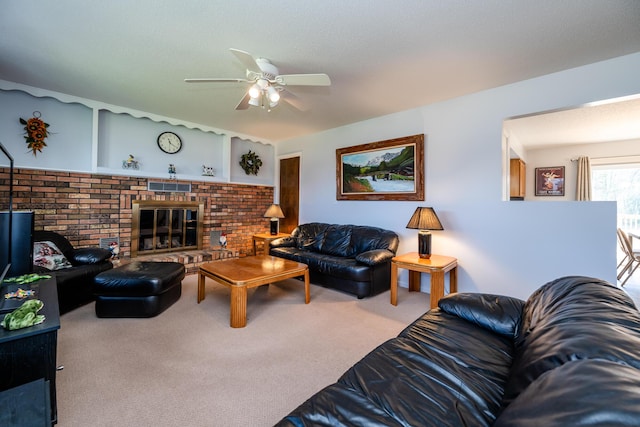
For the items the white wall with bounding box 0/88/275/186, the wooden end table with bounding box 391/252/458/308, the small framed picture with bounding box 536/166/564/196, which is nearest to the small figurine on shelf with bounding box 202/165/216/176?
the white wall with bounding box 0/88/275/186

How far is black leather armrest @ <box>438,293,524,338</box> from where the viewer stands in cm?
157

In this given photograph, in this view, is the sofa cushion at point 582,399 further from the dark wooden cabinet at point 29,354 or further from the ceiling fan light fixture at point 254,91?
the ceiling fan light fixture at point 254,91

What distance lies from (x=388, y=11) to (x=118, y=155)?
407cm

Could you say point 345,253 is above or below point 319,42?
below

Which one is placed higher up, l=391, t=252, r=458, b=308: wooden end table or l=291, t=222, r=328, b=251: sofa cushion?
l=291, t=222, r=328, b=251: sofa cushion

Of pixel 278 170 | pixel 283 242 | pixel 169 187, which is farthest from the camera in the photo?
pixel 278 170

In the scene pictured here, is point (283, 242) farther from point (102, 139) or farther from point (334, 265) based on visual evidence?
point (102, 139)

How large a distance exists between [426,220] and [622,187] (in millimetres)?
4630

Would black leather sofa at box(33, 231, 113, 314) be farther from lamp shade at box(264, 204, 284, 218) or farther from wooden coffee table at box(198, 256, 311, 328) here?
lamp shade at box(264, 204, 284, 218)

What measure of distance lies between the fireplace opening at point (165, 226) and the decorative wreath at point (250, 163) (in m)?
1.12

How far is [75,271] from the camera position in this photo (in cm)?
279

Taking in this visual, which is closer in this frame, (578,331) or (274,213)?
(578,331)

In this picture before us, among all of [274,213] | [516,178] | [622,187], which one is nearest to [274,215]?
[274,213]

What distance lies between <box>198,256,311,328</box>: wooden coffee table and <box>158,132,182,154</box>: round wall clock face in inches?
95.4
